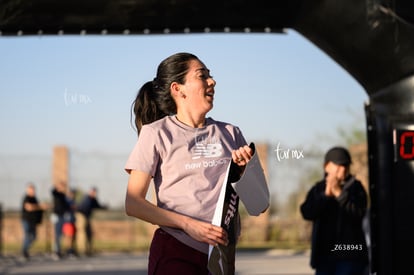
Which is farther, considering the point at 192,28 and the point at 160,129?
the point at 192,28

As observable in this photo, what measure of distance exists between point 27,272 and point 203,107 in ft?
21.6

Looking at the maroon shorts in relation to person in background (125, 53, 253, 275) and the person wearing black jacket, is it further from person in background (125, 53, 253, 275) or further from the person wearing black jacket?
the person wearing black jacket

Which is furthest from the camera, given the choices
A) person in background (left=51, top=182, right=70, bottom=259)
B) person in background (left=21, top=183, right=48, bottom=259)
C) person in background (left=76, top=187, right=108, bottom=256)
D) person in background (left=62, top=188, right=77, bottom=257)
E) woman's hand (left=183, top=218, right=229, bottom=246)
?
person in background (left=76, top=187, right=108, bottom=256)

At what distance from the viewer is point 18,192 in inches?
324

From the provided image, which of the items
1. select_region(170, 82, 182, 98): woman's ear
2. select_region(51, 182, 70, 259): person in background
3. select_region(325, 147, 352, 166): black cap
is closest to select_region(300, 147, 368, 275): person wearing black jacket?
select_region(325, 147, 352, 166): black cap

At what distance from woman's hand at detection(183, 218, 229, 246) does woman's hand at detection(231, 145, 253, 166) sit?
20 centimetres

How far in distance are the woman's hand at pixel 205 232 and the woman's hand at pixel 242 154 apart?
20cm

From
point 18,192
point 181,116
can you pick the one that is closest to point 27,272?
point 18,192

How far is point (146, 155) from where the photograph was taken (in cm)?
271

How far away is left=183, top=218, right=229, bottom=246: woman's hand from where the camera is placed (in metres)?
2.59

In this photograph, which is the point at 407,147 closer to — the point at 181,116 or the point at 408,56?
the point at 408,56

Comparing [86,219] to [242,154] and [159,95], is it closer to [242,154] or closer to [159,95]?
[159,95]

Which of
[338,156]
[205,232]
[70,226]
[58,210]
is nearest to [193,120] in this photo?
[205,232]

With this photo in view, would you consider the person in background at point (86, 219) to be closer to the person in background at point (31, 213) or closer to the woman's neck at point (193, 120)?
the person in background at point (31, 213)
